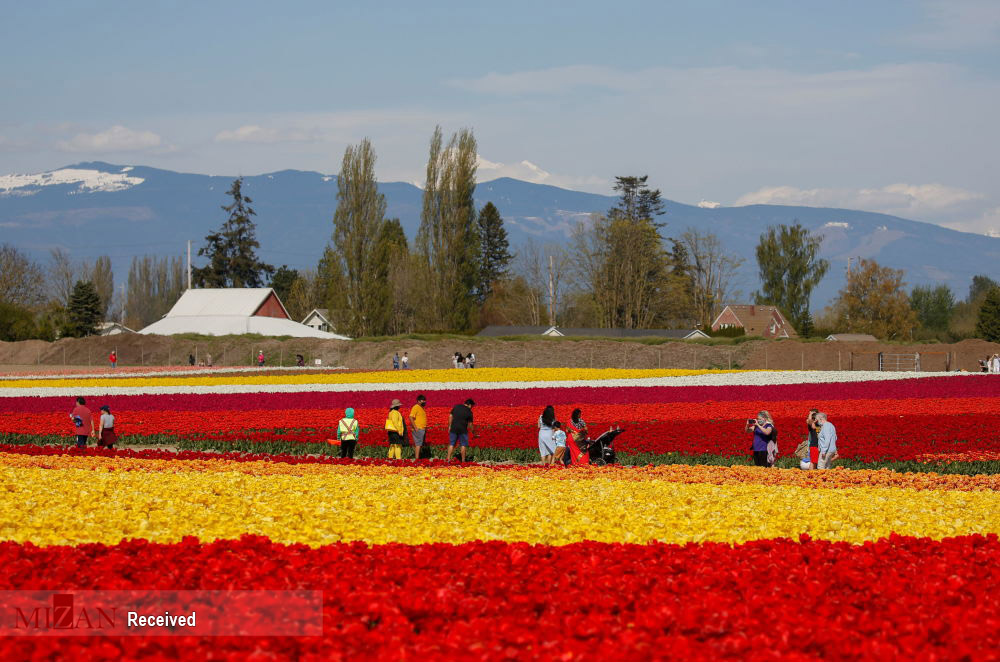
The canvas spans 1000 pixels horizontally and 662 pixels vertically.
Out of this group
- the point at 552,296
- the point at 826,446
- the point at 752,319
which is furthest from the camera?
the point at 752,319

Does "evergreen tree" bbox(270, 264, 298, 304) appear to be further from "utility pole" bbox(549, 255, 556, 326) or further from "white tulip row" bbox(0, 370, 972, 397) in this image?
"white tulip row" bbox(0, 370, 972, 397)

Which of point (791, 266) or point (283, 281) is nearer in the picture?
point (791, 266)

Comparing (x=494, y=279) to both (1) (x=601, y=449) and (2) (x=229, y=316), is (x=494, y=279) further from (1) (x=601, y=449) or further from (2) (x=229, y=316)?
(1) (x=601, y=449)

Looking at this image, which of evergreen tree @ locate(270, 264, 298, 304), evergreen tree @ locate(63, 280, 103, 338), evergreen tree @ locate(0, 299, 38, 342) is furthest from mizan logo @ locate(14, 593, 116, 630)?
evergreen tree @ locate(270, 264, 298, 304)

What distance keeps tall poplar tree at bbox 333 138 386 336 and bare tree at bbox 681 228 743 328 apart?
4809cm

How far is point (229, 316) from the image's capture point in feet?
345

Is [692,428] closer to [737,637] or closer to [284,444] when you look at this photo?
[284,444]

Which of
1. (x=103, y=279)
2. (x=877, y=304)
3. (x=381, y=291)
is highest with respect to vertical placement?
(x=103, y=279)

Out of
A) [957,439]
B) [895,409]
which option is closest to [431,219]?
[895,409]

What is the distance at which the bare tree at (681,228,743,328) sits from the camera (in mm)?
125688

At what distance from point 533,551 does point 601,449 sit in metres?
12.2

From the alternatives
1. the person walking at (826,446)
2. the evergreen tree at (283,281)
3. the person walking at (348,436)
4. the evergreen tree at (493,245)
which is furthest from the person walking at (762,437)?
the evergreen tree at (283,281)

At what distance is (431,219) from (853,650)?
285ft

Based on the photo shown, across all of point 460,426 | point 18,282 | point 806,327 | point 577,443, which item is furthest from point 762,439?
point 18,282
